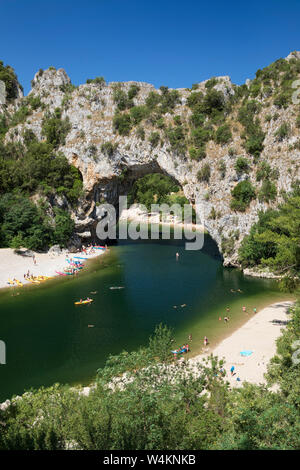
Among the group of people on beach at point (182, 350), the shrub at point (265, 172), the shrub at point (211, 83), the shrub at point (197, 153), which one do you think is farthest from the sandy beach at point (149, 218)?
the group of people on beach at point (182, 350)

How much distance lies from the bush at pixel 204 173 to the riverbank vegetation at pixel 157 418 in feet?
106

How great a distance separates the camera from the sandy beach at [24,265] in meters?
35.2

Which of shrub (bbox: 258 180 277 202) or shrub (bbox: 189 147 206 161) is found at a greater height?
shrub (bbox: 189 147 206 161)

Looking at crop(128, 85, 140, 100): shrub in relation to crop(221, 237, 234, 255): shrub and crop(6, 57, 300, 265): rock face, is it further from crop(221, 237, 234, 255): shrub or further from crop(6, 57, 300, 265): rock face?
crop(221, 237, 234, 255): shrub

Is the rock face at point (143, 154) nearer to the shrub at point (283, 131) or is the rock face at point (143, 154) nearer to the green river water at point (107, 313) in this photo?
the shrub at point (283, 131)

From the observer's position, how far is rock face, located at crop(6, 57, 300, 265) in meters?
38.2

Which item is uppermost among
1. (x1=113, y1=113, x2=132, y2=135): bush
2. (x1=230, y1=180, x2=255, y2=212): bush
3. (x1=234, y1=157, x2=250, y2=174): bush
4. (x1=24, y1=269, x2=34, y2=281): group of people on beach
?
(x1=113, y1=113, x2=132, y2=135): bush

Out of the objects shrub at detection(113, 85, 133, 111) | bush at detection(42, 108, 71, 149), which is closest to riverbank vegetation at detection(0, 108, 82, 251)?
bush at detection(42, 108, 71, 149)

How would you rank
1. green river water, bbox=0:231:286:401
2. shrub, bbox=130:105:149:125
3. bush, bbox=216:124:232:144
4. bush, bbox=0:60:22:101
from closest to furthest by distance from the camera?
green river water, bbox=0:231:286:401 → bush, bbox=216:124:232:144 → shrub, bbox=130:105:149:125 → bush, bbox=0:60:22:101

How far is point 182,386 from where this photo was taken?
1138cm

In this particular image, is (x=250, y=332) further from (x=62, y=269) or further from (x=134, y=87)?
(x=134, y=87)

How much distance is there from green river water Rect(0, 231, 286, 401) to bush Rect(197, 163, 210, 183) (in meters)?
12.2

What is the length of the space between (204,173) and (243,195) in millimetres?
6445
